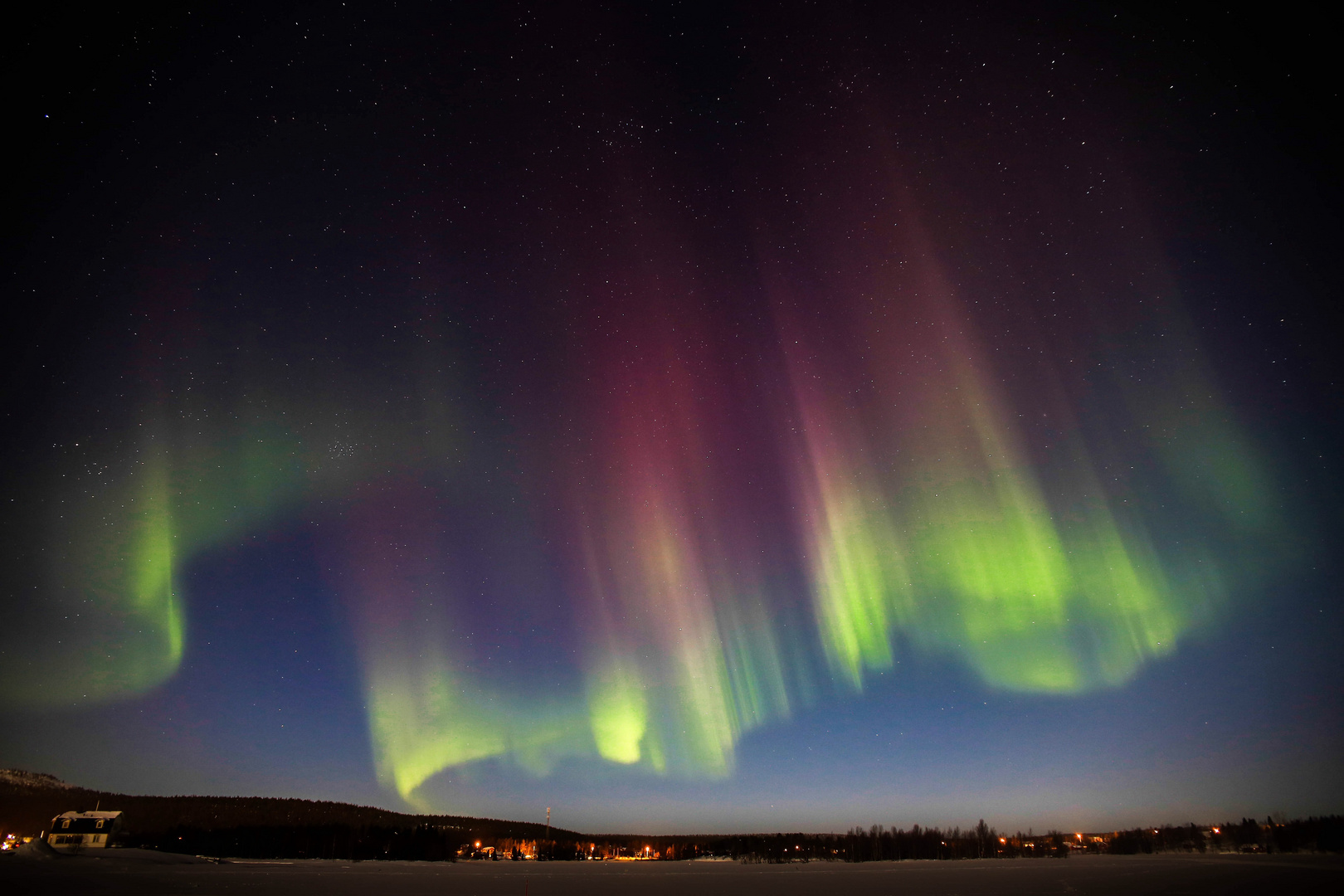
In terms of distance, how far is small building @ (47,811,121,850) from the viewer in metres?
86.3

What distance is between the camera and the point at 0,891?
2583 centimetres

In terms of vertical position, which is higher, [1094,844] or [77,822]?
[77,822]

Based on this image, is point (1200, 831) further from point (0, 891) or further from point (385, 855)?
point (0, 891)

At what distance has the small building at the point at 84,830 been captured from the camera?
86.3m

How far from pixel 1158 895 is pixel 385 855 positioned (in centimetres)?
11573

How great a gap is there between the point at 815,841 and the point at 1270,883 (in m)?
175

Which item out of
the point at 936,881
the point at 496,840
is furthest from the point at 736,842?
the point at 936,881

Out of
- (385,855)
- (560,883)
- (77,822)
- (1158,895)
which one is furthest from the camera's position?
(385,855)

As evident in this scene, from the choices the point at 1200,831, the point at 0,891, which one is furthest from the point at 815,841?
the point at 0,891

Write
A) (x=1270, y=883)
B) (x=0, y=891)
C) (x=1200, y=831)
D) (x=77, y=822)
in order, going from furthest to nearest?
(x=1200, y=831) → (x=77, y=822) → (x=1270, y=883) → (x=0, y=891)

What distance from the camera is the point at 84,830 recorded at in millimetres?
89000

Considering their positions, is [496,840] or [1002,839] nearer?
[496,840]

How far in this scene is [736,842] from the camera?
176875 mm

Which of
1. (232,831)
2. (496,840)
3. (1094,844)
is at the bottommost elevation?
(1094,844)
